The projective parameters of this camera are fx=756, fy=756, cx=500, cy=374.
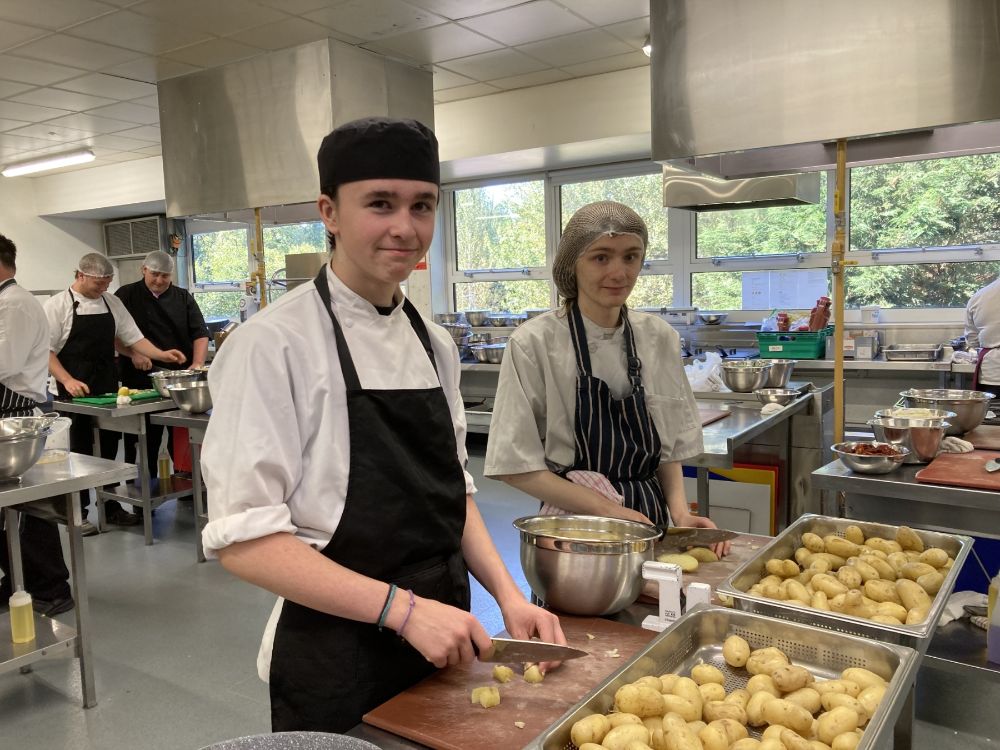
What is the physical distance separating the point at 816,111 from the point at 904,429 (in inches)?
46.4

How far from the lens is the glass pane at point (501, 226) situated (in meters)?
7.45

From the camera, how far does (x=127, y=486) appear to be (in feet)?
17.0

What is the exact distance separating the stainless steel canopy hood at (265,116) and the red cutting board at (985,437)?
3.19m

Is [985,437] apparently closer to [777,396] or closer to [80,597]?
[777,396]

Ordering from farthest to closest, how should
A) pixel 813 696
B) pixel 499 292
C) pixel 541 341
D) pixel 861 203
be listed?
pixel 499 292 → pixel 861 203 → pixel 541 341 → pixel 813 696

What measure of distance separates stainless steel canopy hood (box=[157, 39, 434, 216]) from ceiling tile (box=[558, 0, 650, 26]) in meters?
1.10

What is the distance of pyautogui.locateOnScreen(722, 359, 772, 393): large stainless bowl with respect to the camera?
155 inches

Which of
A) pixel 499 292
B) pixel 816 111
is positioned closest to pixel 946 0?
pixel 816 111

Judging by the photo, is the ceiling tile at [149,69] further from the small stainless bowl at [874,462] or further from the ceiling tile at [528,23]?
the small stainless bowl at [874,462]

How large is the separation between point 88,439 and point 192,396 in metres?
1.20

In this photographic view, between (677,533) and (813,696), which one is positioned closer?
(813,696)

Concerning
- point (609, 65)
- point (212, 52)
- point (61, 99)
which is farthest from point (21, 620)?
point (609, 65)

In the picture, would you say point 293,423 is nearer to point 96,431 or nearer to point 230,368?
point 230,368

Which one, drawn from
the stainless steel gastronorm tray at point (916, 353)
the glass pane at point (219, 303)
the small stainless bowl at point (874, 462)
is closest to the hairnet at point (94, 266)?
the small stainless bowl at point (874, 462)
